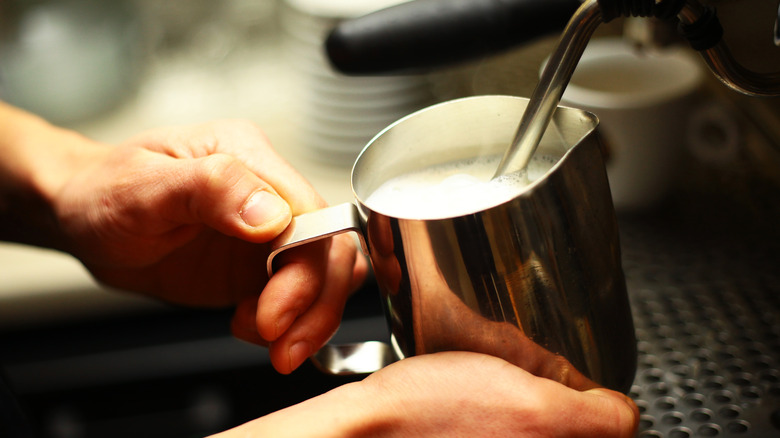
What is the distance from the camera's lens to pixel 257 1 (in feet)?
3.26

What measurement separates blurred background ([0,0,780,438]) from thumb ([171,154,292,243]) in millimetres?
154

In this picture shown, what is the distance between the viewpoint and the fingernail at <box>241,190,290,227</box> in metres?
0.35

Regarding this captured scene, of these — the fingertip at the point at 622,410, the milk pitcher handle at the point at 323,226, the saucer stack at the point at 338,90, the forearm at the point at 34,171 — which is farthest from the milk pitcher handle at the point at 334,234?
the saucer stack at the point at 338,90

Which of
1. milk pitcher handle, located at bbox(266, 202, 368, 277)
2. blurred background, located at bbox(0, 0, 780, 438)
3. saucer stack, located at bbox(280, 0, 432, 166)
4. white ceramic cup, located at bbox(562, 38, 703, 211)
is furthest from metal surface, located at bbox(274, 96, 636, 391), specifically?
saucer stack, located at bbox(280, 0, 432, 166)

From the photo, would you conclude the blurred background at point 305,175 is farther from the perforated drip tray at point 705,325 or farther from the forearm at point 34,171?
the forearm at point 34,171

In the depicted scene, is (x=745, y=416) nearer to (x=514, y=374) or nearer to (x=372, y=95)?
(x=514, y=374)

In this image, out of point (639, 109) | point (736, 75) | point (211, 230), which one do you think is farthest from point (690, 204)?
point (211, 230)

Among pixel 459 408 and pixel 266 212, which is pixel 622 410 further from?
pixel 266 212

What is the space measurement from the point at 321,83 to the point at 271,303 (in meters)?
0.41

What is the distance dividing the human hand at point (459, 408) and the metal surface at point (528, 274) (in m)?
0.01

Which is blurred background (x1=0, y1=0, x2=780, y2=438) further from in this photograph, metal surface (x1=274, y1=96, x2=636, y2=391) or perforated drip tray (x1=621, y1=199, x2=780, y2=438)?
metal surface (x1=274, y1=96, x2=636, y2=391)

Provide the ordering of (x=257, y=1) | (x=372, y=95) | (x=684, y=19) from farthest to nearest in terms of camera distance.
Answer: (x=257, y=1)
(x=372, y=95)
(x=684, y=19)

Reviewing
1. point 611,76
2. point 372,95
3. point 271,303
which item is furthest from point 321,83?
point 271,303

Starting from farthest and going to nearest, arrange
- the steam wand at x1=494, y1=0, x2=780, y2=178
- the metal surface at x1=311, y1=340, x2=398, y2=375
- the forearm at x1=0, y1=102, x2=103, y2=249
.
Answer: the forearm at x1=0, y1=102, x2=103, y2=249, the metal surface at x1=311, y1=340, x2=398, y2=375, the steam wand at x1=494, y1=0, x2=780, y2=178
